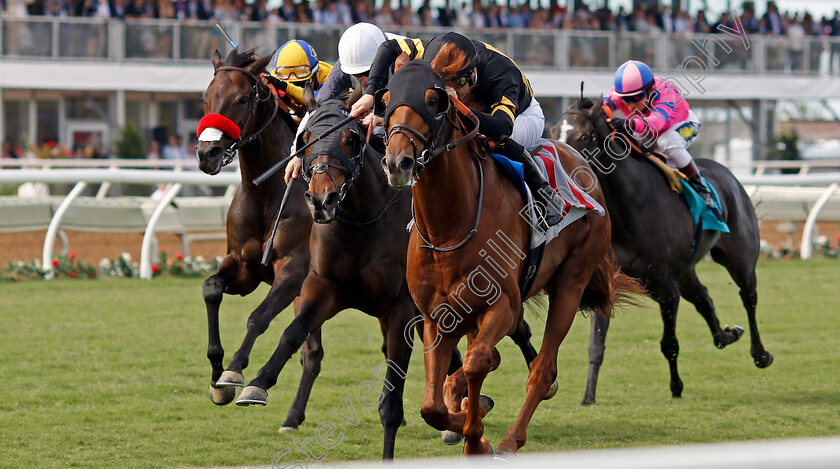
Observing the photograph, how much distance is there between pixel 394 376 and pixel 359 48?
1404mm

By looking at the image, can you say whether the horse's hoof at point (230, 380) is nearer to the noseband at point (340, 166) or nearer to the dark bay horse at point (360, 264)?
the dark bay horse at point (360, 264)

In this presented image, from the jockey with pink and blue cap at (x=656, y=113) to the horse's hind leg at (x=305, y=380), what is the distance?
2322mm

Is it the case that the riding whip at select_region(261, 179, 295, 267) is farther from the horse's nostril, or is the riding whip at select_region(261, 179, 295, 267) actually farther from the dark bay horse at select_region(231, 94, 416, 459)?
the horse's nostril

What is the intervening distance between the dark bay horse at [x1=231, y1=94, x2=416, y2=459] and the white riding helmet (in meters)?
0.25

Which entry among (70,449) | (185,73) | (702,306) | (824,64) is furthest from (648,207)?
(824,64)

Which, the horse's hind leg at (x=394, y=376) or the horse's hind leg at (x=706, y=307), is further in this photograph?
the horse's hind leg at (x=706, y=307)

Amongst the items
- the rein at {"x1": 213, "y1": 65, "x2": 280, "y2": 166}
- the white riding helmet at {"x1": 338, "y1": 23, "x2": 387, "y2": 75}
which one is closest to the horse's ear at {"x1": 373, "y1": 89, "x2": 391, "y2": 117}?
the white riding helmet at {"x1": 338, "y1": 23, "x2": 387, "y2": 75}

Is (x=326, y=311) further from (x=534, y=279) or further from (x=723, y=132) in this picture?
(x=723, y=132)

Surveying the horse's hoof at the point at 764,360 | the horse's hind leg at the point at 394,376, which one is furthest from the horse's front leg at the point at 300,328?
the horse's hoof at the point at 764,360

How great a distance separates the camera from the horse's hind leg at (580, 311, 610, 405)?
562 centimetres

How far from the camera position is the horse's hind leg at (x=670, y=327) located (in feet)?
19.2

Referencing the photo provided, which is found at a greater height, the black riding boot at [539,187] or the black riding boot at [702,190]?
the black riding boot at [539,187]

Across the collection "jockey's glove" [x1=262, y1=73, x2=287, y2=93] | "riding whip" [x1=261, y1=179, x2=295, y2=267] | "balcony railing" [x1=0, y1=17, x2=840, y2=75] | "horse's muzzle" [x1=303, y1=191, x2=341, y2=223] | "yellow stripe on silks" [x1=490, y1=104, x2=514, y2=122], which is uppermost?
"balcony railing" [x1=0, y1=17, x2=840, y2=75]

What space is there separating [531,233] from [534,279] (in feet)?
0.76
